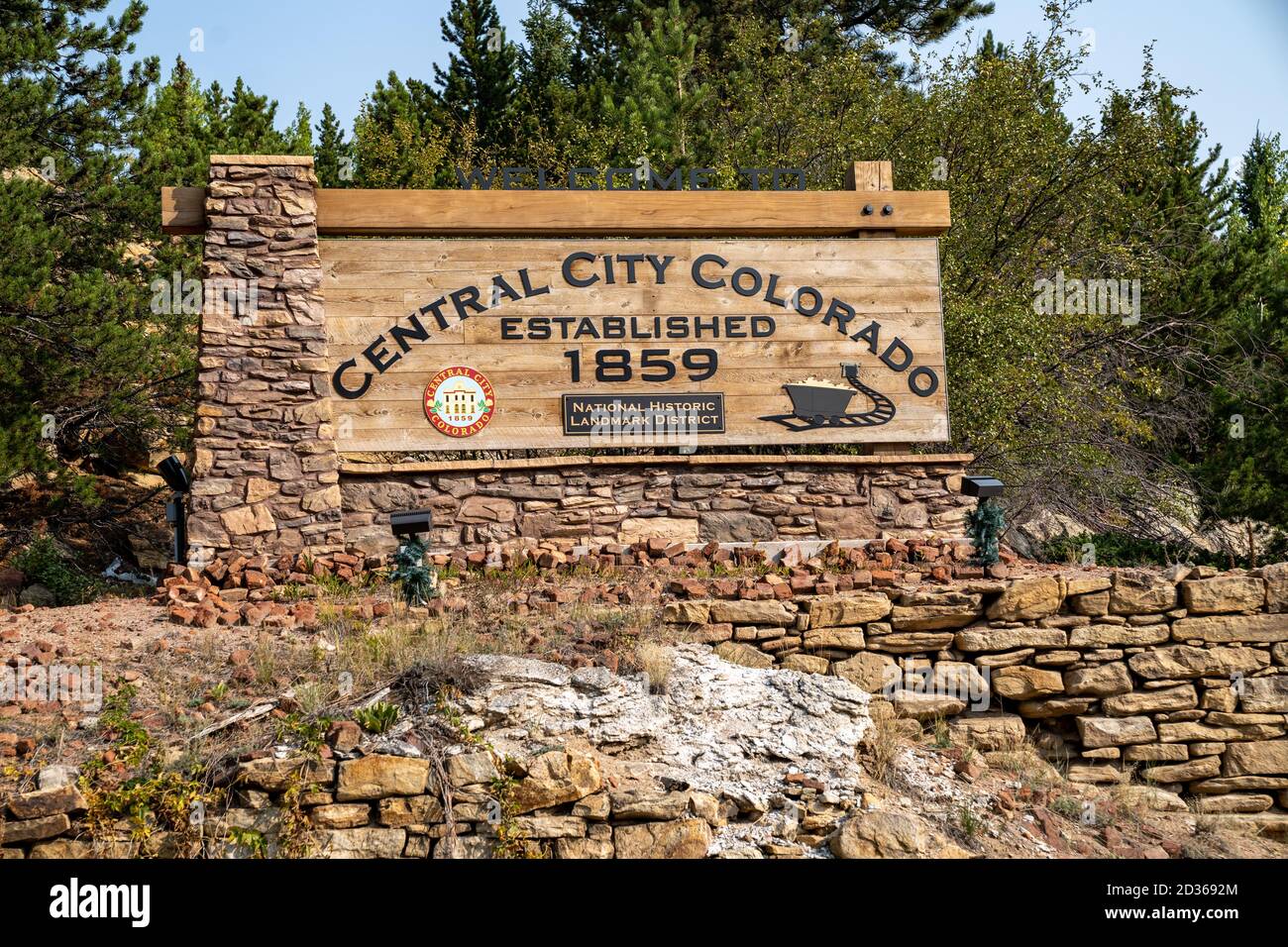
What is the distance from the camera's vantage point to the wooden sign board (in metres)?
11.1

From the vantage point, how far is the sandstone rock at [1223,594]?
31.3 ft

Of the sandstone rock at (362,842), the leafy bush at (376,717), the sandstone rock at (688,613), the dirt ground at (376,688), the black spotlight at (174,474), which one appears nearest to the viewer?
the sandstone rock at (362,842)

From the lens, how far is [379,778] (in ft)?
22.5

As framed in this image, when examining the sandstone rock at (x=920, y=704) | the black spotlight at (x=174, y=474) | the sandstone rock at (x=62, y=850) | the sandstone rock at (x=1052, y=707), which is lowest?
the sandstone rock at (x=62, y=850)

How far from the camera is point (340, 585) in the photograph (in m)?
10.3

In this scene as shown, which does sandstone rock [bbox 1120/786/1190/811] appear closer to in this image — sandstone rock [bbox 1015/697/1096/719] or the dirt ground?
the dirt ground

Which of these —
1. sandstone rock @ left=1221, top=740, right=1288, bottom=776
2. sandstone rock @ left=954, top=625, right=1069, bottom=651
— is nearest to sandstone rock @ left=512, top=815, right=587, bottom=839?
sandstone rock @ left=954, top=625, right=1069, bottom=651

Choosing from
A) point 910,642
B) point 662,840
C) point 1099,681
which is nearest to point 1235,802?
point 1099,681

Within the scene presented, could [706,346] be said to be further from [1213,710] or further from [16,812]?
[16,812]

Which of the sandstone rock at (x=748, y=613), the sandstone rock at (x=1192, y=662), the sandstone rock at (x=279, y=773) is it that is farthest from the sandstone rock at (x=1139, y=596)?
the sandstone rock at (x=279, y=773)

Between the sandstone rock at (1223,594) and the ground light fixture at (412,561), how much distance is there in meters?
6.00

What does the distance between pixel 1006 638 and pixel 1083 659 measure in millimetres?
653

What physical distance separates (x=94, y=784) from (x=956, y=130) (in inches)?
565

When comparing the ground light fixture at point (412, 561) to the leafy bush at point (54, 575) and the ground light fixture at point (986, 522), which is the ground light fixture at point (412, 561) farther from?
the ground light fixture at point (986, 522)
